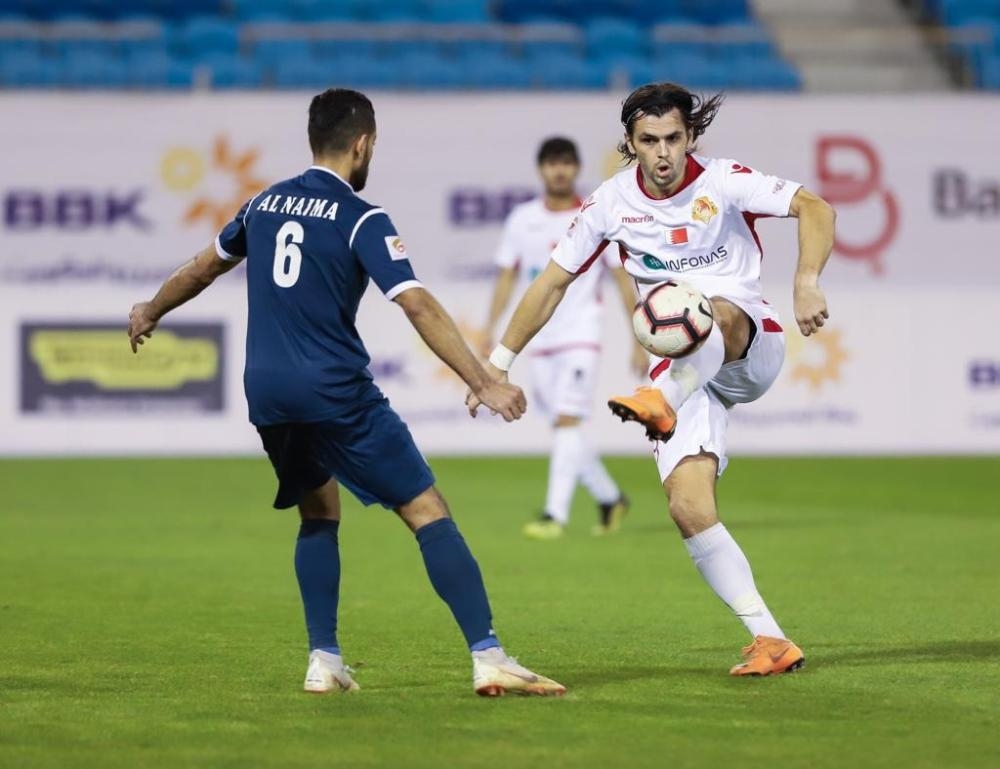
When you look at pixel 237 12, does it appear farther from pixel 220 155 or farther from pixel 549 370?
pixel 549 370

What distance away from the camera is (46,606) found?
862 cm

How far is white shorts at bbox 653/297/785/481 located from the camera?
22.5 ft

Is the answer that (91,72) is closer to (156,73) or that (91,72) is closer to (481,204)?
(156,73)

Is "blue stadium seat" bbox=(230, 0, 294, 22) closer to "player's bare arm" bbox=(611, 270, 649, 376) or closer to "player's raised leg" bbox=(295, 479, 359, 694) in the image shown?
"player's bare arm" bbox=(611, 270, 649, 376)

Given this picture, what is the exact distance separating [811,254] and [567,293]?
6514 millimetres

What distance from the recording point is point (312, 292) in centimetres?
605

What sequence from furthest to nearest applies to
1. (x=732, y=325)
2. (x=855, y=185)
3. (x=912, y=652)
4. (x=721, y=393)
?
(x=855, y=185), (x=912, y=652), (x=721, y=393), (x=732, y=325)

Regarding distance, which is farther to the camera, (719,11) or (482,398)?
(719,11)

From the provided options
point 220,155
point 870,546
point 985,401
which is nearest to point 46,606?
point 870,546

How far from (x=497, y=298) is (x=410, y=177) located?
22.2ft

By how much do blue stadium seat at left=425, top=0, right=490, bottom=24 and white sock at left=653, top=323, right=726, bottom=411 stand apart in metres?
16.8

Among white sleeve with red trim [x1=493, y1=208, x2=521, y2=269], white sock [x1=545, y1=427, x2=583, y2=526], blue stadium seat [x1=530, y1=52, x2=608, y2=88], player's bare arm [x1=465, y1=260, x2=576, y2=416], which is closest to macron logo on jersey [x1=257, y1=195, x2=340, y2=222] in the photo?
player's bare arm [x1=465, y1=260, x2=576, y2=416]

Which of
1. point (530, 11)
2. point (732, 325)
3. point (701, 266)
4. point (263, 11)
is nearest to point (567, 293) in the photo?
point (701, 266)

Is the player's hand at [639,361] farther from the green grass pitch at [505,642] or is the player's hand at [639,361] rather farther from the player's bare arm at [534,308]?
the player's bare arm at [534,308]
